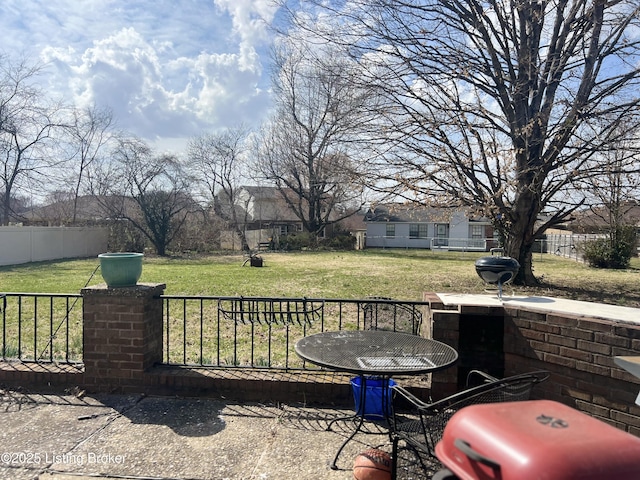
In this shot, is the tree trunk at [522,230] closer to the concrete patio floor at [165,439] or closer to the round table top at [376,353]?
the round table top at [376,353]

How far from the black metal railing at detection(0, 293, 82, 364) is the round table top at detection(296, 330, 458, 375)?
2433 mm

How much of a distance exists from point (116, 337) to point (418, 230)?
33236mm

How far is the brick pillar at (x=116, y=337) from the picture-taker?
355 centimetres

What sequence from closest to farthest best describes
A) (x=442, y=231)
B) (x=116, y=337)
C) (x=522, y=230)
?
(x=116, y=337) < (x=522, y=230) < (x=442, y=231)

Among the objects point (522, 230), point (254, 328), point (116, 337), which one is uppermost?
point (522, 230)

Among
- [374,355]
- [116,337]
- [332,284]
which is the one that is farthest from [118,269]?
[332,284]

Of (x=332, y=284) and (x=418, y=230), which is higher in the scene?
(x=418, y=230)

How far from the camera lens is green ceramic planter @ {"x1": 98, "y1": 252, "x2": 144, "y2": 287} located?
3.57 m

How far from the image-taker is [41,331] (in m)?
6.07

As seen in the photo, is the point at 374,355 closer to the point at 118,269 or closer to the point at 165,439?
the point at 165,439

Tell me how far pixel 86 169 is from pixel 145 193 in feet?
23.3

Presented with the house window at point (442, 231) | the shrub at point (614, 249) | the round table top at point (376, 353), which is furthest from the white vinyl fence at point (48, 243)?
the shrub at point (614, 249)

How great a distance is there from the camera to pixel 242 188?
34.7 m

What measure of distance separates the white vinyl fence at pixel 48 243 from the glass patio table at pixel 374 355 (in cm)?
1986
